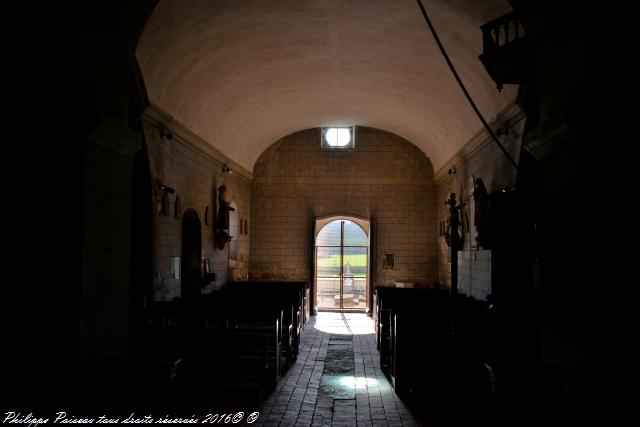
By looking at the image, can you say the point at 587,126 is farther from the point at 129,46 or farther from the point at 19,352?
the point at 19,352

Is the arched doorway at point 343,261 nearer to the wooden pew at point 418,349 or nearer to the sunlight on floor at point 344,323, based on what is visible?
the sunlight on floor at point 344,323

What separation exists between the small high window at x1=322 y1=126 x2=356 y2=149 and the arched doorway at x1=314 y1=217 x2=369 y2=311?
2.06 meters

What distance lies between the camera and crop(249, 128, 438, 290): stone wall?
1431 cm

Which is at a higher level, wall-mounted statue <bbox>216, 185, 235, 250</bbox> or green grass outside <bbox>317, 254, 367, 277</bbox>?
wall-mounted statue <bbox>216, 185, 235, 250</bbox>

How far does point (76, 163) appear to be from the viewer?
10.3 feet

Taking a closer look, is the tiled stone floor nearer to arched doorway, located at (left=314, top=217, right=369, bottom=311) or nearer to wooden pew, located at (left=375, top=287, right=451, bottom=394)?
wooden pew, located at (left=375, top=287, right=451, bottom=394)

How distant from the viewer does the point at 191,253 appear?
9.93 m

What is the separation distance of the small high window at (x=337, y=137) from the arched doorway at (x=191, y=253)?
18.5 feet

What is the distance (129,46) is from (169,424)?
320 cm

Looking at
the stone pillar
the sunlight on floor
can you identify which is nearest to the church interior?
the stone pillar

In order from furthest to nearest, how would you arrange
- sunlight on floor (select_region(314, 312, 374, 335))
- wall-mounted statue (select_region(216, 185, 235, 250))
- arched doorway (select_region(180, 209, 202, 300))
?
1. sunlight on floor (select_region(314, 312, 374, 335))
2. wall-mounted statue (select_region(216, 185, 235, 250))
3. arched doorway (select_region(180, 209, 202, 300))

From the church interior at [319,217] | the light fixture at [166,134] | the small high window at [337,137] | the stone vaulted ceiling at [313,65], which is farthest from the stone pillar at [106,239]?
the small high window at [337,137]

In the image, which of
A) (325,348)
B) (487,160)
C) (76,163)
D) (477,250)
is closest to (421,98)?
(487,160)

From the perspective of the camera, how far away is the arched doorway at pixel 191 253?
9797 mm
